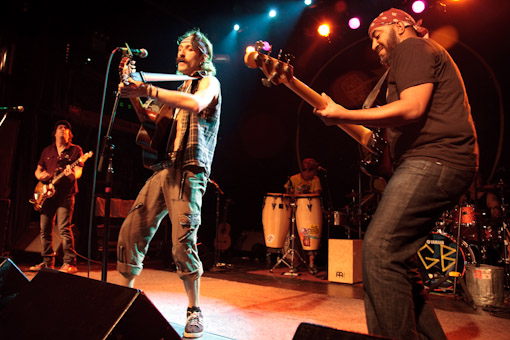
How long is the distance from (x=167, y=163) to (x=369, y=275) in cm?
164

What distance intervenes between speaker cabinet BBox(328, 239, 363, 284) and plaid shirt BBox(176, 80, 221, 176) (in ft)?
12.6

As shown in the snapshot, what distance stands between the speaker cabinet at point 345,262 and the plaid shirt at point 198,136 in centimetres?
383

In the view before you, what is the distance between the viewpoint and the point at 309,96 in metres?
1.83

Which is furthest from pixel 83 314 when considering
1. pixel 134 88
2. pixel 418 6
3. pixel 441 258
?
pixel 418 6

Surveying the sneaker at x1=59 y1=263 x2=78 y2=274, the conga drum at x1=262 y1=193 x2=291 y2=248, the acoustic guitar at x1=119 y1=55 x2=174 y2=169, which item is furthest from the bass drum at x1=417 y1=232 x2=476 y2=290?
the sneaker at x1=59 y1=263 x2=78 y2=274

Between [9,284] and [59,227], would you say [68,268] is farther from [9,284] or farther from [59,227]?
[9,284]

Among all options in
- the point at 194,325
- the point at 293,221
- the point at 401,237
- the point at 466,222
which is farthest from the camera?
the point at 293,221

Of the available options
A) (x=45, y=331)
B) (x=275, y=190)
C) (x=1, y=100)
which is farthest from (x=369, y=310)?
(x=1, y=100)

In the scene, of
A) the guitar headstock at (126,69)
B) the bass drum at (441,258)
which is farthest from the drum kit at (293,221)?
the guitar headstock at (126,69)

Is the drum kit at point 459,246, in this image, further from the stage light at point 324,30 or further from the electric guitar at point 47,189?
the electric guitar at point 47,189

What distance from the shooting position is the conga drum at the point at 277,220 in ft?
22.9

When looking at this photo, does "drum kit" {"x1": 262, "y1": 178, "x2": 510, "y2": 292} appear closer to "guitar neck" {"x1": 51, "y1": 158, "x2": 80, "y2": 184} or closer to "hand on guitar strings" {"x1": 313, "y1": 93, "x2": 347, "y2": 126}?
"hand on guitar strings" {"x1": 313, "y1": 93, "x2": 347, "y2": 126}

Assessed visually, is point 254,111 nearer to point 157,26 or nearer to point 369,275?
point 157,26

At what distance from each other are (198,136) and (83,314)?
141cm
